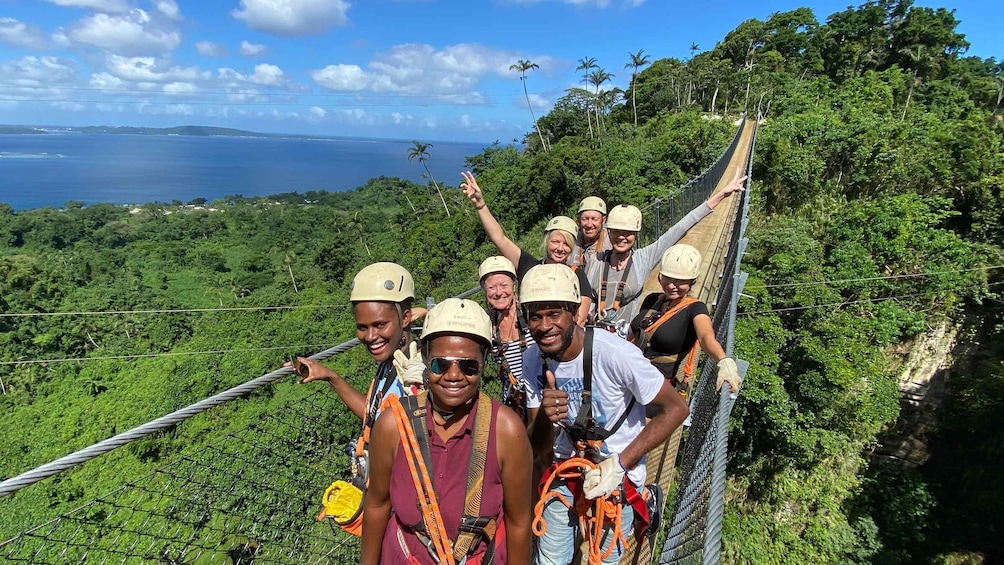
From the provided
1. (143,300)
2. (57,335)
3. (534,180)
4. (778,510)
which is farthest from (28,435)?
(778,510)

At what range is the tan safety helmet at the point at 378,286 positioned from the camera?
81.4 inches

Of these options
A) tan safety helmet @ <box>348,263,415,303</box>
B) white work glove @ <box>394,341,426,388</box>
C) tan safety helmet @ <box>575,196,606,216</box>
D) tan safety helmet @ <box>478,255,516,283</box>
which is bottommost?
white work glove @ <box>394,341,426,388</box>

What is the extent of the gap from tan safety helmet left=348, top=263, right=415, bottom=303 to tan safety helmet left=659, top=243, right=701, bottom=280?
1410 millimetres

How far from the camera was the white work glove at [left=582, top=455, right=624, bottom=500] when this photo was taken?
1782mm

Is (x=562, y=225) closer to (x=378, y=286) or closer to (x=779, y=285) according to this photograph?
(x=378, y=286)

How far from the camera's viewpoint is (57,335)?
41.6 metres

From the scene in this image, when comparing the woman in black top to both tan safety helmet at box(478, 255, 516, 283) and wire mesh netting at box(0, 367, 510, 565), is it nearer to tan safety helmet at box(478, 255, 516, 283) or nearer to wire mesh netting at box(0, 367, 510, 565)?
tan safety helmet at box(478, 255, 516, 283)

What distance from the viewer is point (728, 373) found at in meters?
2.22

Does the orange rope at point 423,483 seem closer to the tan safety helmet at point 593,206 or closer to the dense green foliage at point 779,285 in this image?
the tan safety helmet at point 593,206

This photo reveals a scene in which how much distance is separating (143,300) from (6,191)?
135 m

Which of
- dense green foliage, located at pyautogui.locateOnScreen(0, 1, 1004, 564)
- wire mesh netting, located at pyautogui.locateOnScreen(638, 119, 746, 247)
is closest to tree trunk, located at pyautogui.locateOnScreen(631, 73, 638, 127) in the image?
dense green foliage, located at pyautogui.locateOnScreen(0, 1, 1004, 564)

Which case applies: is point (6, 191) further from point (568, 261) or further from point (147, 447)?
point (568, 261)

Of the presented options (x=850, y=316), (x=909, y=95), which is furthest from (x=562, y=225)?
(x=909, y=95)

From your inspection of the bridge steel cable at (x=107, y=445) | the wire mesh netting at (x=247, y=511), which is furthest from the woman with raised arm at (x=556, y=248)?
the wire mesh netting at (x=247, y=511)
